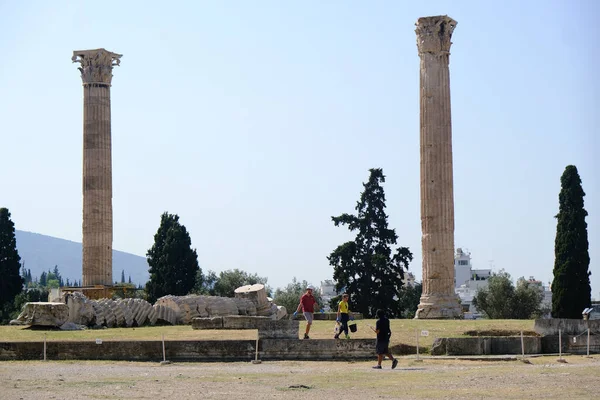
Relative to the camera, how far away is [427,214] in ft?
143

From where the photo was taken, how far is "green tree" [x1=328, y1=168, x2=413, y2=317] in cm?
5388

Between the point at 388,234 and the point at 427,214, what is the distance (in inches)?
484

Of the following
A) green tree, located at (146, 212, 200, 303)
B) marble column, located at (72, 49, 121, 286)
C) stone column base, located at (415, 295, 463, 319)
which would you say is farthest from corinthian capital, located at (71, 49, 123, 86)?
stone column base, located at (415, 295, 463, 319)

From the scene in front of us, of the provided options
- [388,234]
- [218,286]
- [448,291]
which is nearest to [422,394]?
[448,291]

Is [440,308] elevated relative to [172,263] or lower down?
lower down

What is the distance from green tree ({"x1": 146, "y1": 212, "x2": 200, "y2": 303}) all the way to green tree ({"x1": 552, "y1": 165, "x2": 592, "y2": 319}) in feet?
67.6

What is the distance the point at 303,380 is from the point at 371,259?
33.4 m

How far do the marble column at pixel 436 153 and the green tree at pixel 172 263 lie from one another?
18.6 meters

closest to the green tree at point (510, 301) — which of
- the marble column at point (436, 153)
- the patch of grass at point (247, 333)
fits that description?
the marble column at point (436, 153)

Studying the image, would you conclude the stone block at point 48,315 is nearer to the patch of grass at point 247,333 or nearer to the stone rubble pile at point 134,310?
the stone rubble pile at point 134,310

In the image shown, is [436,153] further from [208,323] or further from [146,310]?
[208,323]

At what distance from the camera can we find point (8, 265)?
60.9 meters

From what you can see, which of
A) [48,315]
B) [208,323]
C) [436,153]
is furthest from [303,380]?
[436,153]

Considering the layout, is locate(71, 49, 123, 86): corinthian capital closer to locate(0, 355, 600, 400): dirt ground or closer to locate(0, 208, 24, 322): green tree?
locate(0, 208, 24, 322): green tree
